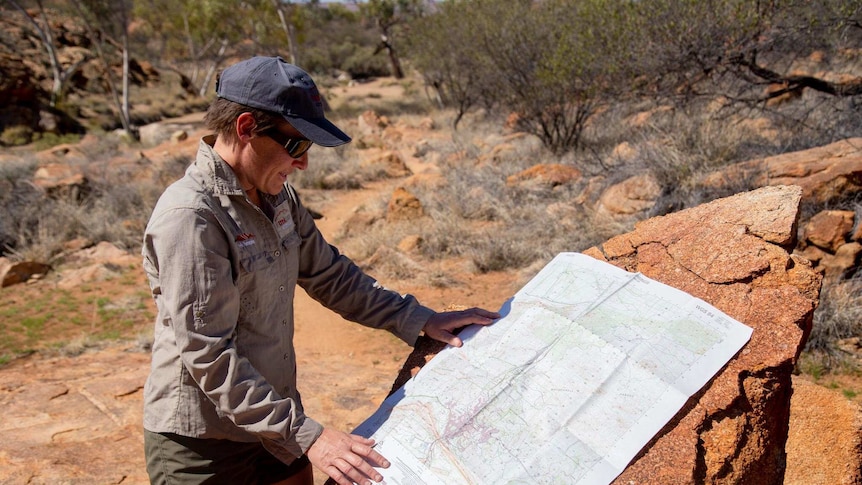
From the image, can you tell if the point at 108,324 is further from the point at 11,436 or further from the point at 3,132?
the point at 3,132

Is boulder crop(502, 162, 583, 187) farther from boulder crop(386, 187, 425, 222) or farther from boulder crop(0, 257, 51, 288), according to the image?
boulder crop(0, 257, 51, 288)

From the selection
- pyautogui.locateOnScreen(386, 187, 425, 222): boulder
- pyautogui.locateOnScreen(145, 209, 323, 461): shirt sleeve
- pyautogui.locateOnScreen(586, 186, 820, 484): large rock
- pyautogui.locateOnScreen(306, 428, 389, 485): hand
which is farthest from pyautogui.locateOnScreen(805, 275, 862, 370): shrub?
pyautogui.locateOnScreen(386, 187, 425, 222): boulder

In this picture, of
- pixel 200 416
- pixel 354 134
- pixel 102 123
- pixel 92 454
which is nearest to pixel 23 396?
pixel 92 454

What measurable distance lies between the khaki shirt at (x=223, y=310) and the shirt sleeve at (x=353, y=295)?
0.07 metres

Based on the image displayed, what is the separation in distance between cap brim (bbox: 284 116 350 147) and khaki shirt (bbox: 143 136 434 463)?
8.6 inches

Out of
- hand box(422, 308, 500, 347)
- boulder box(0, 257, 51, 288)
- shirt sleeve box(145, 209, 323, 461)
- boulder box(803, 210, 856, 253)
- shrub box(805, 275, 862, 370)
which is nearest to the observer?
shirt sleeve box(145, 209, 323, 461)

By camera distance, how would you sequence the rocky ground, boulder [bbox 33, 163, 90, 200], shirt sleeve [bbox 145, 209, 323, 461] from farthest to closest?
1. boulder [bbox 33, 163, 90, 200]
2. the rocky ground
3. shirt sleeve [bbox 145, 209, 323, 461]

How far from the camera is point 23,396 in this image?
3545 mm

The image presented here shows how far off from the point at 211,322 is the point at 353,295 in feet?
2.00

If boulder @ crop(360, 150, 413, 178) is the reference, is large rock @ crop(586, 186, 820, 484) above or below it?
above

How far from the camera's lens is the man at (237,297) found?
133 cm

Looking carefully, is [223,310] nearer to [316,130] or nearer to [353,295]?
[316,130]

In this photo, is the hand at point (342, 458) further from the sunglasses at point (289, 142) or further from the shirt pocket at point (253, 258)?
the sunglasses at point (289, 142)

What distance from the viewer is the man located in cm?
133
